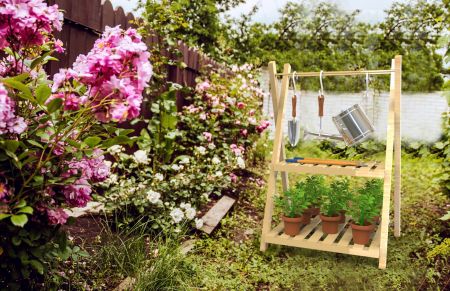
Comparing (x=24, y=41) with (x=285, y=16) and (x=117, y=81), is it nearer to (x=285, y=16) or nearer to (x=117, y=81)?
(x=117, y=81)

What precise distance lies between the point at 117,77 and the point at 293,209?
2226 mm

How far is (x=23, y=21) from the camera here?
1800 mm

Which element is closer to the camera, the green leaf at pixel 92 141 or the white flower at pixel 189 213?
the green leaf at pixel 92 141

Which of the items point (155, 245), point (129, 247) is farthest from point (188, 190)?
point (129, 247)

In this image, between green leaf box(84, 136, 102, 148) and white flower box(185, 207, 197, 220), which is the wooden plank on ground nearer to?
white flower box(185, 207, 197, 220)

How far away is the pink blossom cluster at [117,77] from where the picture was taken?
68.6 inches

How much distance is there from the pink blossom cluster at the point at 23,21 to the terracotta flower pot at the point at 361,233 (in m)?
2.50

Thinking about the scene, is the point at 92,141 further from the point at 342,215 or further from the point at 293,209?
the point at 342,215

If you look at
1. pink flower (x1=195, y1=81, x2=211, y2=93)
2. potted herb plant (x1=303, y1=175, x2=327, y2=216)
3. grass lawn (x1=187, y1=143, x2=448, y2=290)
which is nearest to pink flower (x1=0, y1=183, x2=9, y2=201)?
grass lawn (x1=187, y1=143, x2=448, y2=290)

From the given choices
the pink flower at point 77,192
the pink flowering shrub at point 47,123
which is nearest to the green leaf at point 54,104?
the pink flowering shrub at point 47,123

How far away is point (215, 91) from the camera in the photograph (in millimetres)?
6172

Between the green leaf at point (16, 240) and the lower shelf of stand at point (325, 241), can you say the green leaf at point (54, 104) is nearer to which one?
the green leaf at point (16, 240)

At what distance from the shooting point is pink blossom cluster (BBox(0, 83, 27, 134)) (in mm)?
1654

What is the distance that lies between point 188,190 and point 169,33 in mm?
2246
